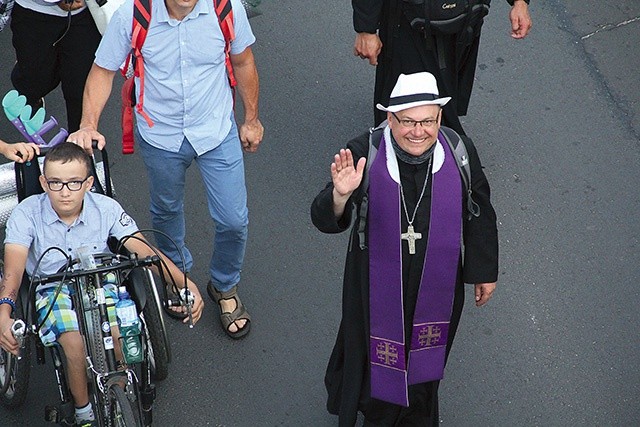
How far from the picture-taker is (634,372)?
5.68 m

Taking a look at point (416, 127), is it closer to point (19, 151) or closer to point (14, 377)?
point (19, 151)

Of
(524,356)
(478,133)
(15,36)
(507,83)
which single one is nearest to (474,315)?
(524,356)

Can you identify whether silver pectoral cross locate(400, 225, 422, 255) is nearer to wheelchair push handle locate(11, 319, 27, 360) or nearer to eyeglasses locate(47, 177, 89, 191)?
eyeglasses locate(47, 177, 89, 191)

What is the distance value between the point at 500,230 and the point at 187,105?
2.32m

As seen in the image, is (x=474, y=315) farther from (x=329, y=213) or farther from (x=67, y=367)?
(x=67, y=367)

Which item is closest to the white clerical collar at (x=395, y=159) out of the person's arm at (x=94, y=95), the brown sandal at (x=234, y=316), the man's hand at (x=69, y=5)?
the person's arm at (x=94, y=95)

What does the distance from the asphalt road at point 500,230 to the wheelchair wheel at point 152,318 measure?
49cm

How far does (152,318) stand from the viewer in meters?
4.91

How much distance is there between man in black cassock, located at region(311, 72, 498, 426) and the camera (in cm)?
442

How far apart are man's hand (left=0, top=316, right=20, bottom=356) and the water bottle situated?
17.5 inches

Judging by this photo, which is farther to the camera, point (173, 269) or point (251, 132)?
point (251, 132)

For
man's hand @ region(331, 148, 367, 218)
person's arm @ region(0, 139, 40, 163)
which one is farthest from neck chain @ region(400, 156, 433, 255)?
person's arm @ region(0, 139, 40, 163)

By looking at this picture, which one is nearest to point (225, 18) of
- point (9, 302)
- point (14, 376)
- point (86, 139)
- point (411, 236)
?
point (86, 139)

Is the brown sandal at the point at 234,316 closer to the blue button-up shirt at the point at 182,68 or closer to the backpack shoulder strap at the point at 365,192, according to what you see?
the blue button-up shirt at the point at 182,68
